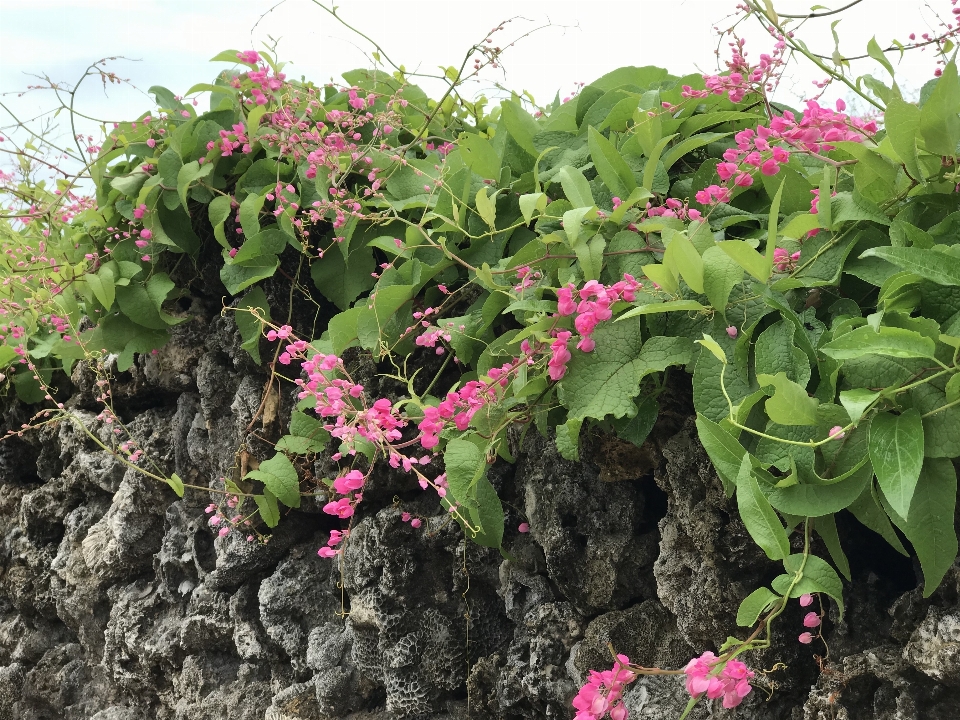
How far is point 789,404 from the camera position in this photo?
2.99ft

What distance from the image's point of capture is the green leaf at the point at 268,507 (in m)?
1.85

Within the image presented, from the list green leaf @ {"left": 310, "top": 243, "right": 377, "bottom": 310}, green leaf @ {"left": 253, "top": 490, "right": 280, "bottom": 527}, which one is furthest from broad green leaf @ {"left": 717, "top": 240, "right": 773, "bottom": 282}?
green leaf @ {"left": 253, "top": 490, "right": 280, "bottom": 527}

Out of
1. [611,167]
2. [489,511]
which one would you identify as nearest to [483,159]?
[611,167]

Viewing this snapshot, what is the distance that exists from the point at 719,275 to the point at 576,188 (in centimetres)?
29

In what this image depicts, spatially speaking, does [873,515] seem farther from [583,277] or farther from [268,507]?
[268,507]

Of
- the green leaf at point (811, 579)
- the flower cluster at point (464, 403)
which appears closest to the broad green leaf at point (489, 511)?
the flower cluster at point (464, 403)

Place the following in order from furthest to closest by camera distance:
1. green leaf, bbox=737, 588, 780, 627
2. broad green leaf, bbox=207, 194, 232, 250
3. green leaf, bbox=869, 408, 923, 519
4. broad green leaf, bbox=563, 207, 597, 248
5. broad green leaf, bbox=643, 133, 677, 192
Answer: broad green leaf, bbox=207, 194, 232, 250 → broad green leaf, bbox=643, 133, 677, 192 → broad green leaf, bbox=563, 207, 597, 248 → green leaf, bbox=737, 588, 780, 627 → green leaf, bbox=869, 408, 923, 519

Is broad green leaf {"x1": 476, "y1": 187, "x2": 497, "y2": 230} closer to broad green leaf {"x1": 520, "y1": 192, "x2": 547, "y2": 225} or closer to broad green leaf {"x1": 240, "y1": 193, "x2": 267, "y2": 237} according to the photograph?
broad green leaf {"x1": 520, "y1": 192, "x2": 547, "y2": 225}

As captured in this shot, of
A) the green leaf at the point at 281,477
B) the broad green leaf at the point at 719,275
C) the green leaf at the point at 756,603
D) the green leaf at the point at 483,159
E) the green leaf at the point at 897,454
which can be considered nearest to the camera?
the green leaf at the point at 897,454

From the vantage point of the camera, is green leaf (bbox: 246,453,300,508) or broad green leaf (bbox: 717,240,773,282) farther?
green leaf (bbox: 246,453,300,508)

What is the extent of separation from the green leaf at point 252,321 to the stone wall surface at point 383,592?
11 cm

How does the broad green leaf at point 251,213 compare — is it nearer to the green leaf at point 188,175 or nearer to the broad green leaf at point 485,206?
the green leaf at point 188,175

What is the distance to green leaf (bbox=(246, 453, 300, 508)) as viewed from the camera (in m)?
1.77

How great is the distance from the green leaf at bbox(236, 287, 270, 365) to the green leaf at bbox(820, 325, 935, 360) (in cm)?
128
